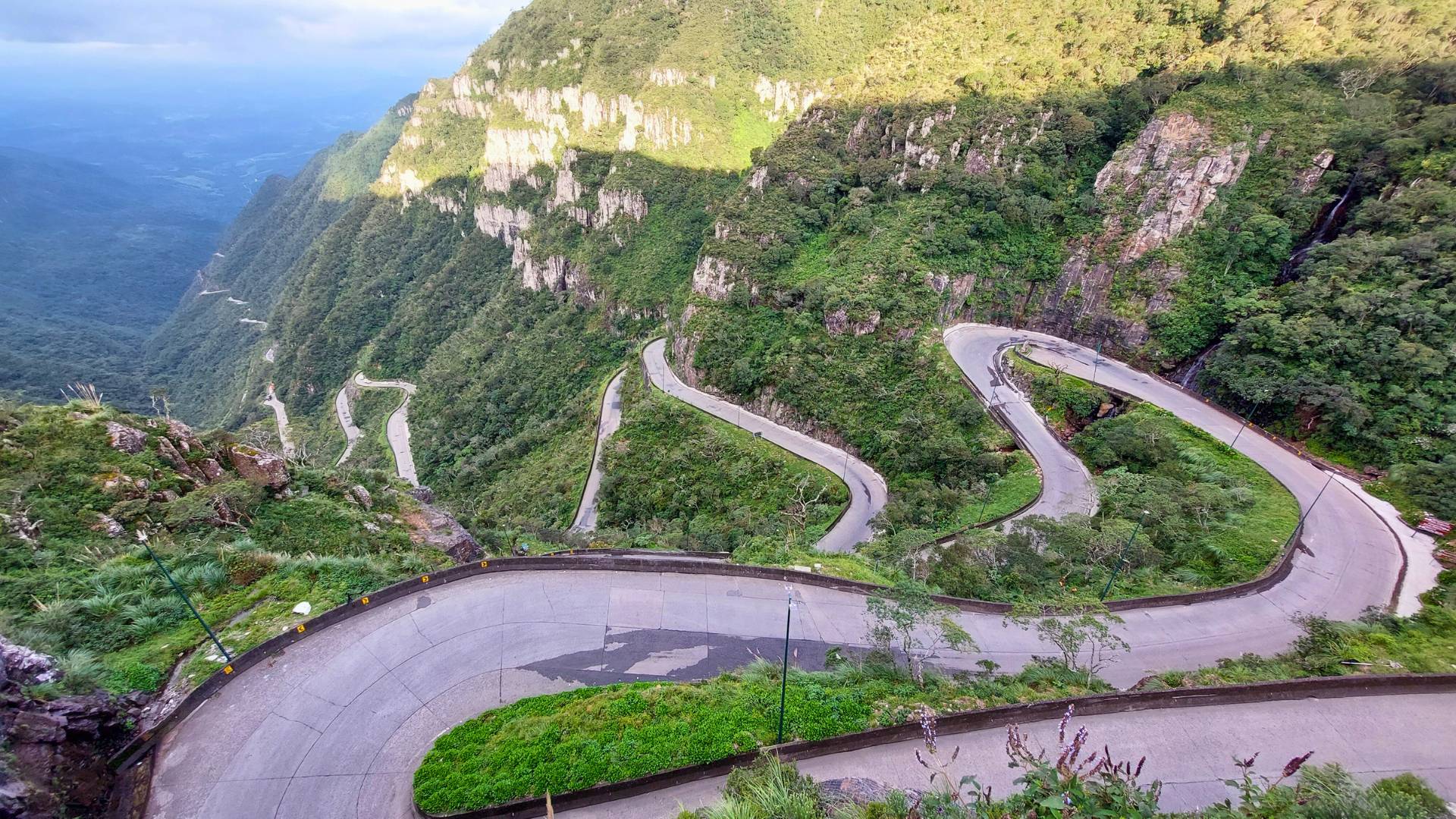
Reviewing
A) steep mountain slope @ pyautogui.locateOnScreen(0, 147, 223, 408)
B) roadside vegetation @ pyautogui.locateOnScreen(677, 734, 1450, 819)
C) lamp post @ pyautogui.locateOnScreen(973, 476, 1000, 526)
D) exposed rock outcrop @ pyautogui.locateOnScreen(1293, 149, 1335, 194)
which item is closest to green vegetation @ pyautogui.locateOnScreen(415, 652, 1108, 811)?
roadside vegetation @ pyautogui.locateOnScreen(677, 734, 1450, 819)

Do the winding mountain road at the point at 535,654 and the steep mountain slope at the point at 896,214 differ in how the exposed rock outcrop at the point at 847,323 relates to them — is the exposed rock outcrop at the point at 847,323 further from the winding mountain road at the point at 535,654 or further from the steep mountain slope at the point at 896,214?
the winding mountain road at the point at 535,654

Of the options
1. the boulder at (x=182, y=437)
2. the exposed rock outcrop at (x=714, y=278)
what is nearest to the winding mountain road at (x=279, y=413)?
the exposed rock outcrop at (x=714, y=278)

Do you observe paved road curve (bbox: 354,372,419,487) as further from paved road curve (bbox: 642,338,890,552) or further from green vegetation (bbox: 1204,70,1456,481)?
green vegetation (bbox: 1204,70,1456,481)

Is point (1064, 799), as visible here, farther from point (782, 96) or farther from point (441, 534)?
point (782, 96)

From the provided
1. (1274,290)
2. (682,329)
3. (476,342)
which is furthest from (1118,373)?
(476,342)

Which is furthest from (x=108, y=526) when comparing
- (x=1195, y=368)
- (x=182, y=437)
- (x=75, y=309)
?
(x=75, y=309)

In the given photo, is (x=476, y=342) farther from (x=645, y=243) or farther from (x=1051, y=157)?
(x=1051, y=157)
